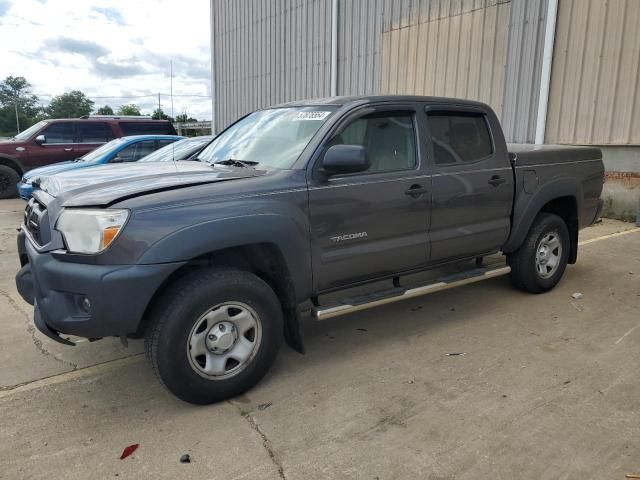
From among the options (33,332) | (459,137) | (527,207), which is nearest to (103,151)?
(33,332)

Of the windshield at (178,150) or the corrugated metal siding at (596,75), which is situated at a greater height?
the corrugated metal siding at (596,75)

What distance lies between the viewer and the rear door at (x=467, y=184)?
4.13m

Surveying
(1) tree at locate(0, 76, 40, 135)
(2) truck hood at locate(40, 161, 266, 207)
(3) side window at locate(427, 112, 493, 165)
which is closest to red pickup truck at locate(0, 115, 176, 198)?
(2) truck hood at locate(40, 161, 266, 207)

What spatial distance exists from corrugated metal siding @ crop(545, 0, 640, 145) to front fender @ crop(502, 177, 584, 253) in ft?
15.9

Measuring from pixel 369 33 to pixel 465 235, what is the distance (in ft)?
33.3

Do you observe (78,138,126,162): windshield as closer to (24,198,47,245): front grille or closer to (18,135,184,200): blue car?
(18,135,184,200): blue car

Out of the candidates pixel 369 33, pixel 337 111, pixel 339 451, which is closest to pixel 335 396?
pixel 339 451

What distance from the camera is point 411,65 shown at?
1209cm

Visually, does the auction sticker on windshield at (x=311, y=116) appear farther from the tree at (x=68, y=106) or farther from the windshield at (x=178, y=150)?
the tree at (x=68, y=106)

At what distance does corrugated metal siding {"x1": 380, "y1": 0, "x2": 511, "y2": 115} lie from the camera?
34.1ft

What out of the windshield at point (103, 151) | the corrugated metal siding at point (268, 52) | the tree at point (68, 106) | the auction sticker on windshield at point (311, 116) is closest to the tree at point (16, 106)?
the tree at point (68, 106)

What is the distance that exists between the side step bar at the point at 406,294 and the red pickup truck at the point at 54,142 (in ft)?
36.2

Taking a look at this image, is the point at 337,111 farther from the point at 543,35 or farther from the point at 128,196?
the point at 543,35

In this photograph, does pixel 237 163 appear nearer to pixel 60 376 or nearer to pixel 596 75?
pixel 60 376
